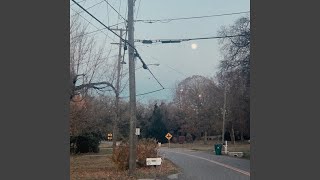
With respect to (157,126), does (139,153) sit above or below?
below

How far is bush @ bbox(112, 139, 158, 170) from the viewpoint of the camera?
2064 centimetres

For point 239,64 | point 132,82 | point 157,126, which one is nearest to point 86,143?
point 239,64

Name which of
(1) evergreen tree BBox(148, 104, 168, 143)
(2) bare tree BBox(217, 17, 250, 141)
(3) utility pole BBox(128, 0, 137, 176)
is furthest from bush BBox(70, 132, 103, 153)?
(1) evergreen tree BBox(148, 104, 168, 143)

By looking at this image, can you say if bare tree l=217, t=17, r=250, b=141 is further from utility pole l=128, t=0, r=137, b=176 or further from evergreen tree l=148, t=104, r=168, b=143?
evergreen tree l=148, t=104, r=168, b=143

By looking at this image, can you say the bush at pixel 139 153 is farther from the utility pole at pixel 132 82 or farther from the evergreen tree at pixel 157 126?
the evergreen tree at pixel 157 126

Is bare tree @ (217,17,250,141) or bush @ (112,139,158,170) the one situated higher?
bare tree @ (217,17,250,141)

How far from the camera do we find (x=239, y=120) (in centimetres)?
4038

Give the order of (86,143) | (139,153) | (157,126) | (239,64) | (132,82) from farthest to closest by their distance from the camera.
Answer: (157,126) → (86,143) → (239,64) → (139,153) → (132,82)

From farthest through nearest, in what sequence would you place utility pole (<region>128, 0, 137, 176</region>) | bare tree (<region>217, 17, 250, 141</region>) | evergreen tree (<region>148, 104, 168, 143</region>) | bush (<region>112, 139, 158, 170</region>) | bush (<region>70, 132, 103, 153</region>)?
1. evergreen tree (<region>148, 104, 168, 143</region>)
2. bush (<region>70, 132, 103, 153</region>)
3. bare tree (<region>217, 17, 250, 141</region>)
4. bush (<region>112, 139, 158, 170</region>)
5. utility pole (<region>128, 0, 137, 176</region>)

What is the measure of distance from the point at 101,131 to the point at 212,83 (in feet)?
72.7

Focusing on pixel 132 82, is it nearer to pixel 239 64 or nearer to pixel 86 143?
pixel 239 64

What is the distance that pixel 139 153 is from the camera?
71.8ft

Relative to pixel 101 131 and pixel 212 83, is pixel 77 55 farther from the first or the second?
pixel 212 83

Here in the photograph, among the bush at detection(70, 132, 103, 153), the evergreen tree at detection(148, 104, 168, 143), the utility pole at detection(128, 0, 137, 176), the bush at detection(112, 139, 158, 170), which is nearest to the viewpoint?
the utility pole at detection(128, 0, 137, 176)
